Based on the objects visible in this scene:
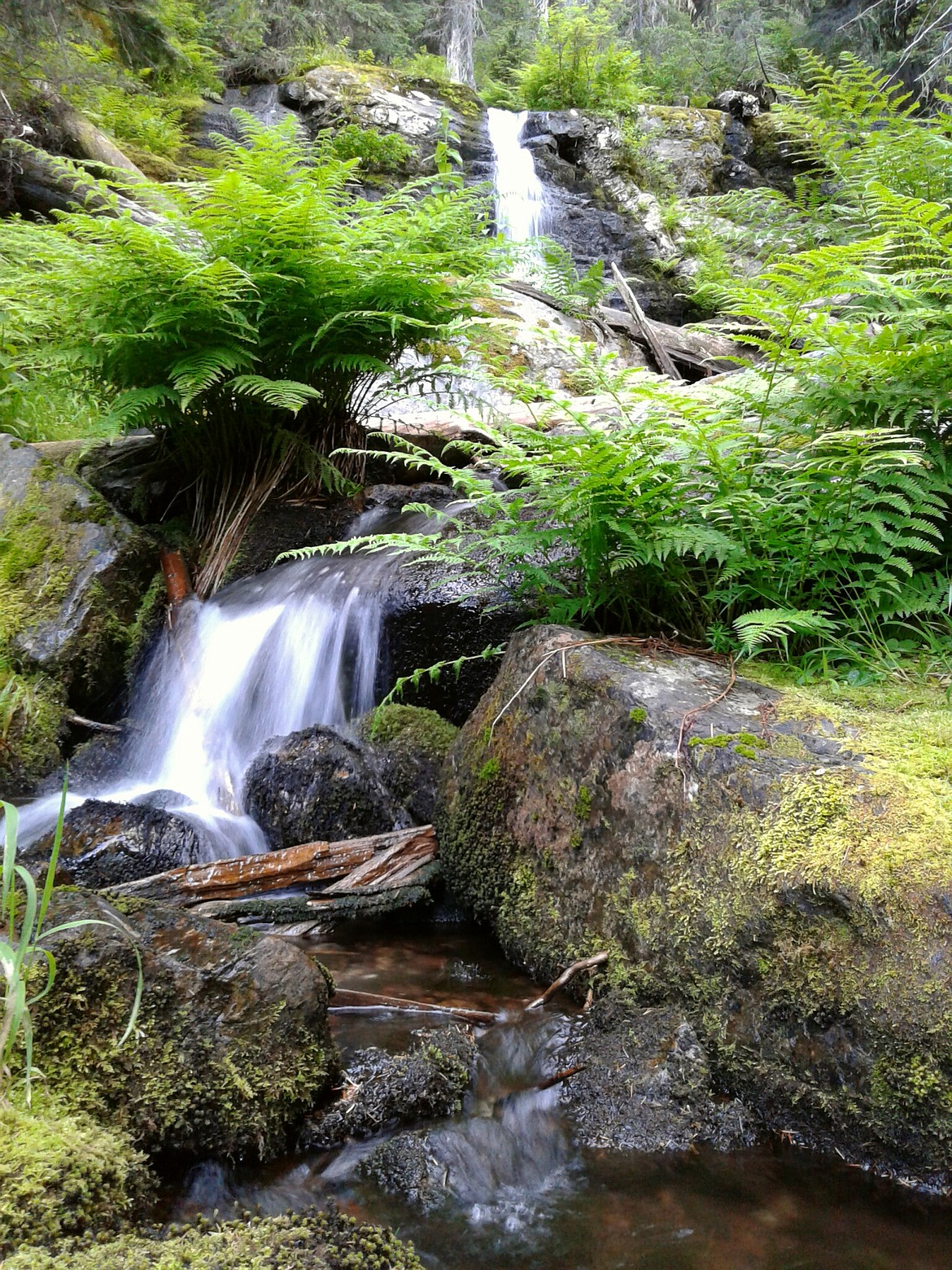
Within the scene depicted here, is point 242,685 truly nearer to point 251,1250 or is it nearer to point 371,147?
point 251,1250

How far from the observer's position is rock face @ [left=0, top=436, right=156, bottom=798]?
178 inches

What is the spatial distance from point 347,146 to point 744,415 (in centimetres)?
1269

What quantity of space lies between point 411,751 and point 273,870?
2.81 feet

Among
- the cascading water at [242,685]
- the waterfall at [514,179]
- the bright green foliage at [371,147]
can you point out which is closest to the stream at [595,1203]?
the cascading water at [242,685]

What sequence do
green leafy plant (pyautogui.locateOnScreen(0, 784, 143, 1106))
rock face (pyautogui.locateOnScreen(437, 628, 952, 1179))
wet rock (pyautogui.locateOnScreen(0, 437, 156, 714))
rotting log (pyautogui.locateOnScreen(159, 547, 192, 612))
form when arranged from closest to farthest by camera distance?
green leafy plant (pyautogui.locateOnScreen(0, 784, 143, 1106)) < rock face (pyautogui.locateOnScreen(437, 628, 952, 1179)) < wet rock (pyautogui.locateOnScreen(0, 437, 156, 714)) < rotting log (pyautogui.locateOnScreen(159, 547, 192, 612))

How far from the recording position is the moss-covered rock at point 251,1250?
1303 millimetres

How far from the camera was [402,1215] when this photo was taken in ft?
5.90

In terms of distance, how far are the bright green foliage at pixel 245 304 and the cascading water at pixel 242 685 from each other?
0.64 meters

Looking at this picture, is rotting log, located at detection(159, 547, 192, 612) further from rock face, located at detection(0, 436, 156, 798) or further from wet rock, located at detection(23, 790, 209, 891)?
wet rock, located at detection(23, 790, 209, 891)

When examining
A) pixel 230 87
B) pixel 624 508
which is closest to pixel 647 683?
pixel 624 508

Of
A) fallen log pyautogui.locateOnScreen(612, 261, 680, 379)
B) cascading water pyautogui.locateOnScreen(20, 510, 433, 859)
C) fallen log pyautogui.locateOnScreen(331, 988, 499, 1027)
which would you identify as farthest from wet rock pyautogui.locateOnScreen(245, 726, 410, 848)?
fallen log pyautogui.locateOnScreen(612, 261, 680, 379)

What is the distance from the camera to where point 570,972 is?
2488 millimetres

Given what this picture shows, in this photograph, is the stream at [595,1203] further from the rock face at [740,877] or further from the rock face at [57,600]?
the rock face at [57,600]

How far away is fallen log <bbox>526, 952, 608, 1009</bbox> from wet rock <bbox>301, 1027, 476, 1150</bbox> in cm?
32
